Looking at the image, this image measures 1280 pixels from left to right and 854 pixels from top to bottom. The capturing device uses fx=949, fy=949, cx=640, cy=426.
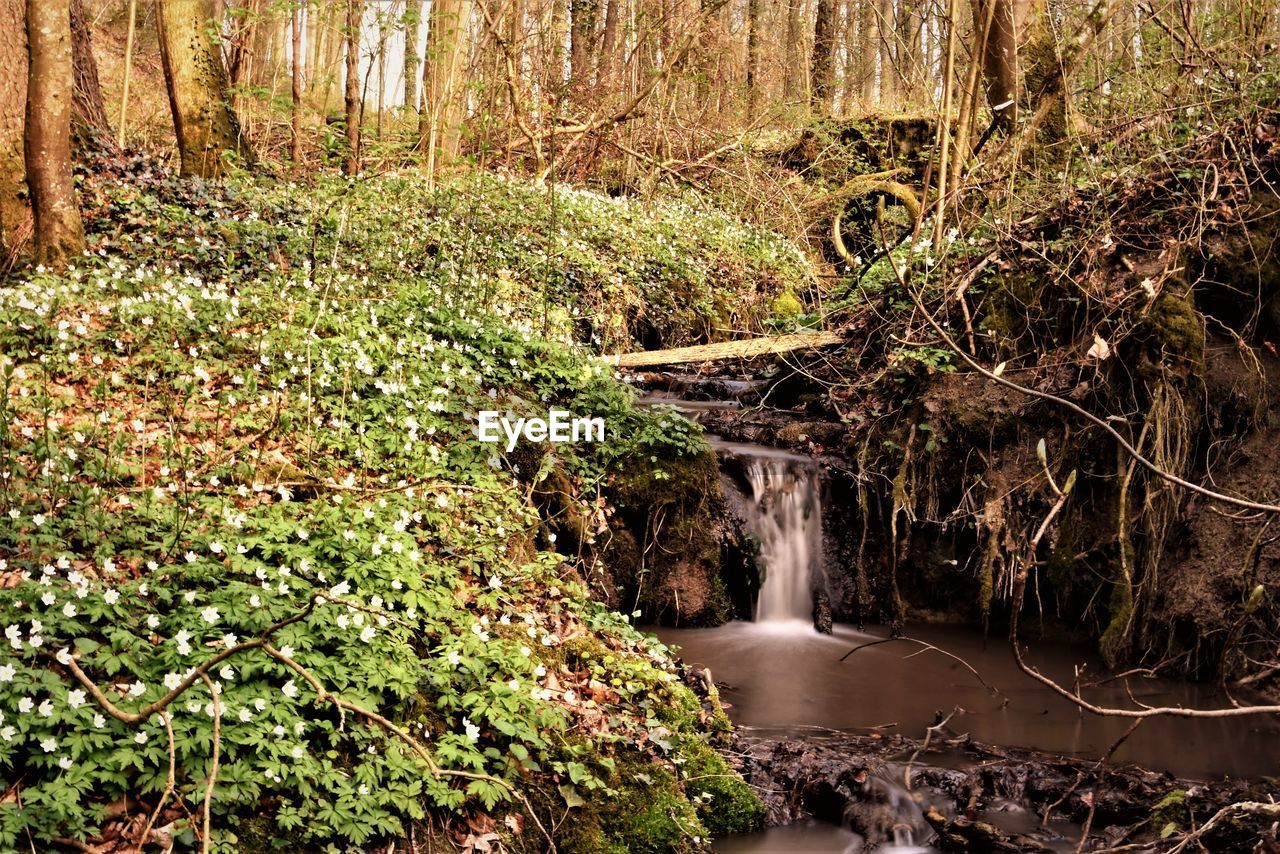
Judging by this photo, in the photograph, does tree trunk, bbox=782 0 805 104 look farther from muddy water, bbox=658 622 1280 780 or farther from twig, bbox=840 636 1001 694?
muddy water, bbox=658 622 1280 780

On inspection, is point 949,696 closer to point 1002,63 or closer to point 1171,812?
point 1171,812

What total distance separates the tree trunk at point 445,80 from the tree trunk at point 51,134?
5.00 metres

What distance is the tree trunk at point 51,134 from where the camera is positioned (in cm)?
770

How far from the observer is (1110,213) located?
353 inches

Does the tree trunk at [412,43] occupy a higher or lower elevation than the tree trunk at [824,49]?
lower

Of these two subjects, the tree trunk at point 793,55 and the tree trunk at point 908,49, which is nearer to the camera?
the tree trunk at point 908,49

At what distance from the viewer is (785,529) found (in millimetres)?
8945

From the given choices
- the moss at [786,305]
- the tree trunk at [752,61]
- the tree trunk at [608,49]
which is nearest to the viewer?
the moss at [786,305]

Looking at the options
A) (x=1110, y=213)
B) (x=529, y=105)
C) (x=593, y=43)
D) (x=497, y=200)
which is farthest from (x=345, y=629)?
(x=593, y=43)

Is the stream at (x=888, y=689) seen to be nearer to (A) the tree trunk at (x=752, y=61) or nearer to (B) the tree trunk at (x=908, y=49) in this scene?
(B) the tree trunk at (x=908, y=49)

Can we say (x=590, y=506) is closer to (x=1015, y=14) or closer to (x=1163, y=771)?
(x=1163, y=771)

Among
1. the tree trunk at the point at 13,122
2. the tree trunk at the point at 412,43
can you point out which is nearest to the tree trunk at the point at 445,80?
the tree trunk at the point at 412,43

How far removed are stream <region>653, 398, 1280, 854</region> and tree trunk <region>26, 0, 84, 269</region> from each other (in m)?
6.13

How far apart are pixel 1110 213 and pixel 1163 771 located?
16.9 feet
